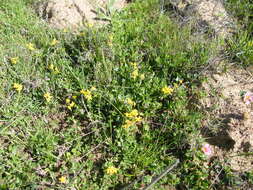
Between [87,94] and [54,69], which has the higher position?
[54,69]

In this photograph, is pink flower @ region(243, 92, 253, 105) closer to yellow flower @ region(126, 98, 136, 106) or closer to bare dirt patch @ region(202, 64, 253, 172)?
bare dirt patch @ region(202, 64, 253, 172)

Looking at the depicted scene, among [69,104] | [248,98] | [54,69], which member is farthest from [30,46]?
[248,98]

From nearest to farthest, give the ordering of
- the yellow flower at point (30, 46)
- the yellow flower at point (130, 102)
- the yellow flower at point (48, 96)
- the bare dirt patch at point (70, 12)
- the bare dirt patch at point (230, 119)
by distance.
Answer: the bare dirt patch at point (230, 119), the yellow flower at point (130, 102), the yellow flower at point (48, 96), the yellow flower at point (30, 46), the bare dirt patch at point (70, 12)

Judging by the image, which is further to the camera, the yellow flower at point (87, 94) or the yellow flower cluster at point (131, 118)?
the yellow flower at point (87, 94)

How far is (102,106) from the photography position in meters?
2.58

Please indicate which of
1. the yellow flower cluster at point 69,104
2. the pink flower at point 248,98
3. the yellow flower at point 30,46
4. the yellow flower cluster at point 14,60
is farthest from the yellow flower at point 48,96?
the pink flower at point 248,98

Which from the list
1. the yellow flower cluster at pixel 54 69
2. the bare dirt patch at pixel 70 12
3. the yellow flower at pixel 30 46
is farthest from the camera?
the bare dirt patch at pixel 70 12

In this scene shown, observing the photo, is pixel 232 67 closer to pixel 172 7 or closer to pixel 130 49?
pixel 130 49

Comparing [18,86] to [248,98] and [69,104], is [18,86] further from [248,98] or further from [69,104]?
[248,98]

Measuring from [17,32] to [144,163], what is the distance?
106 inches

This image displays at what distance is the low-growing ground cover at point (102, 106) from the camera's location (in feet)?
7.11

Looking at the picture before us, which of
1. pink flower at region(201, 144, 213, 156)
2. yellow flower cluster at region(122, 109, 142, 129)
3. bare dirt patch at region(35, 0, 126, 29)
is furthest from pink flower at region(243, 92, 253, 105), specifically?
bare dirt patch at region(35, 0, 126, 29)

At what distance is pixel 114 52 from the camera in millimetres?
2949

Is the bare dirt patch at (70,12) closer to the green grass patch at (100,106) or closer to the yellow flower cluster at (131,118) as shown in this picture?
the green grass patch at (100,106)
